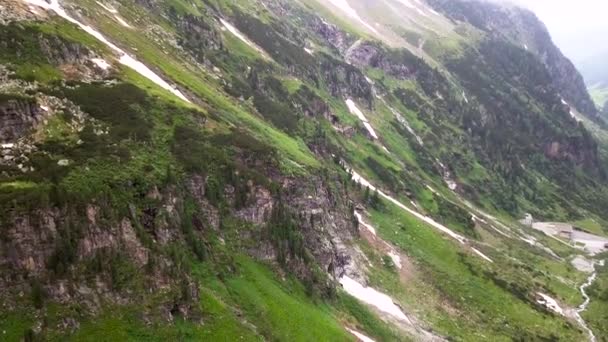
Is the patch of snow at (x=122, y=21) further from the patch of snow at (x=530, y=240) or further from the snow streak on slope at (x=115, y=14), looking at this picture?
the patch of snow at (x=530, y=240)

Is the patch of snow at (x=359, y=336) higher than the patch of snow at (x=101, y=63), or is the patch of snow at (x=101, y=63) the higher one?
the patch of snow at (x=101, y=63)

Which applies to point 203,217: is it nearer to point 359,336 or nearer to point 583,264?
point 359,336

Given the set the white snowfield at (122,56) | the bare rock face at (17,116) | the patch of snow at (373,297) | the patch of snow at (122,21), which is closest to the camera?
the bare rock face at (17,116)

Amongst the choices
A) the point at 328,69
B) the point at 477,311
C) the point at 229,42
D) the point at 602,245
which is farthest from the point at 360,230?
the point at 602,245

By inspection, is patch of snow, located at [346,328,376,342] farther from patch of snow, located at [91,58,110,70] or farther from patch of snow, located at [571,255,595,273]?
patch of snow, located at [571,255,595,273]

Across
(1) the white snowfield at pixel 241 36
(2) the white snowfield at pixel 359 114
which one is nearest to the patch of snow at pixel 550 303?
(2) the white snowfield at pixel 359 114

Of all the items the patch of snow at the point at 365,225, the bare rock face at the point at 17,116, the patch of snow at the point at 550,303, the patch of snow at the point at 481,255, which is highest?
the bare rock face at the point at 17,116

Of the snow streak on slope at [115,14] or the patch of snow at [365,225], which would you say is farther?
the patch of snow at [365,225]
